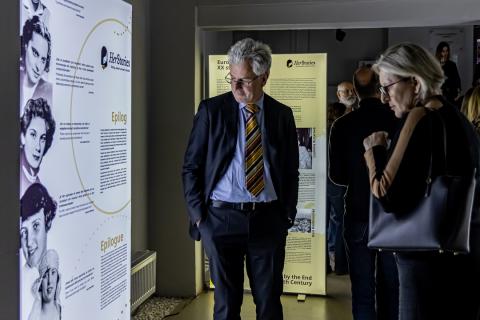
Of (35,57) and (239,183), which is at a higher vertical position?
(35,57)

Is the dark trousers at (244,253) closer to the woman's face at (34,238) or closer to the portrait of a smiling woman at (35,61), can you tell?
the woman's face at (34,238)

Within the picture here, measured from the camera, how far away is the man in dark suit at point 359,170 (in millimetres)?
2844

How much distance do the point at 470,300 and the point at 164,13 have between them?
10.2 feet

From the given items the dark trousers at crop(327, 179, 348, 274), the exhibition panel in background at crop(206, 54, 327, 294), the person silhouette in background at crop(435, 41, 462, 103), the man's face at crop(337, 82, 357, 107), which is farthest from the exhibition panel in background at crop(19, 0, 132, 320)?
the person silhouette in background at crop(435, 41, 462, 103)

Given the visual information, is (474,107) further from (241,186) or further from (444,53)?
(444,53)

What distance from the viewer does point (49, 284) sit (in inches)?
73.5

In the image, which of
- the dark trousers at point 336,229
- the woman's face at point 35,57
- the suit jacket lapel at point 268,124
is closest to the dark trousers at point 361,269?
the suit jacket lapel at point 268,124

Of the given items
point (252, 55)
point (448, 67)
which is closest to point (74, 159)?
point (252, 55)

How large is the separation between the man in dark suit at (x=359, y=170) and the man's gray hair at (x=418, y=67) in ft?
2.95

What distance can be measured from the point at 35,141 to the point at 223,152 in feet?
3.63

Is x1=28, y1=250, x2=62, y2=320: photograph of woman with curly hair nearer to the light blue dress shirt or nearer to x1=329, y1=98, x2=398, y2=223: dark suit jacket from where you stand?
the light blue dress shirt

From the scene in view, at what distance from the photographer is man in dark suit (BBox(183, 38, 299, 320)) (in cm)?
269

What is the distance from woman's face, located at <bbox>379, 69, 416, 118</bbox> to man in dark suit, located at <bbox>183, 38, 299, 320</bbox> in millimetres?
878

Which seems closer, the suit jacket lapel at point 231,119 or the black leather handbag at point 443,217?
Result: the black leather handbag at point 443,217
